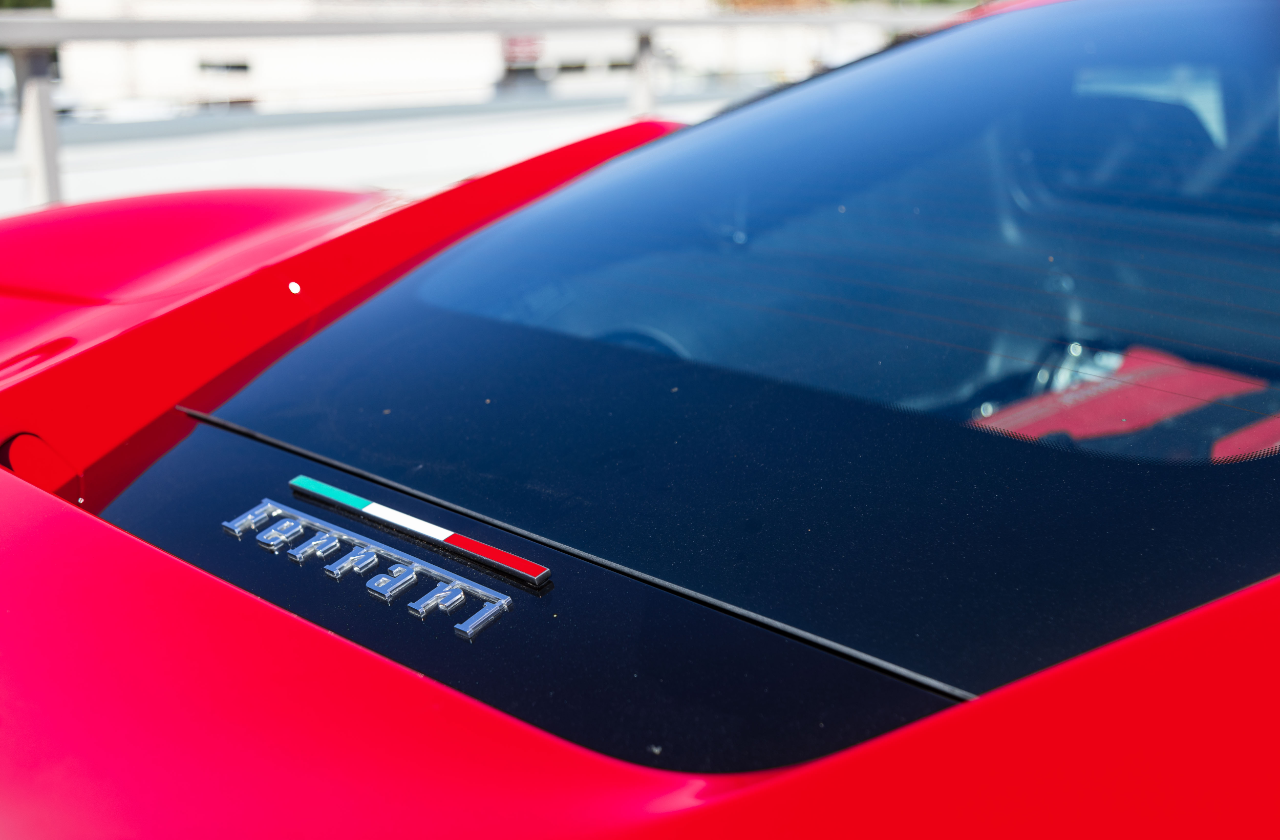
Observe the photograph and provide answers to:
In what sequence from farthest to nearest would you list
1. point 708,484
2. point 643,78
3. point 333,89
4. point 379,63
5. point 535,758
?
point 379,63 → point 643,78 → point 333,89 → point 708,484 → point 535,758

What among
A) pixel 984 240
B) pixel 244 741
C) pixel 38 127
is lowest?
pixel 244 741

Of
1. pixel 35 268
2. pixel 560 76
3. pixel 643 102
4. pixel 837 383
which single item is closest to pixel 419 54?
pixel 560 76

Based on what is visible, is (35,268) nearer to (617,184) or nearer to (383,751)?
(617,184)

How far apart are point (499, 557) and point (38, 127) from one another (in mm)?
3770

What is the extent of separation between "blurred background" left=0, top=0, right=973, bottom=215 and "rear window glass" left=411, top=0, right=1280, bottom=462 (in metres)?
1.38

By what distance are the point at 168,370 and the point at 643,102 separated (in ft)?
18.7

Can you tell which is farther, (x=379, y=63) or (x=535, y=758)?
(x=379, y=63)

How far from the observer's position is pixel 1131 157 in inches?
64.9

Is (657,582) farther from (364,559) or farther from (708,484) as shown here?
(364,559)

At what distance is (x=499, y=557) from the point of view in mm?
975

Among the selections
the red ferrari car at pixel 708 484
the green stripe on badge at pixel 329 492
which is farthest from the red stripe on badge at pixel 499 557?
the green stripe on badge at pixel 329 492

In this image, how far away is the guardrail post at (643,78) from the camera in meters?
6.60

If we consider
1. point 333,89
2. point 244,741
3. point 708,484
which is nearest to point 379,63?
point 333,89

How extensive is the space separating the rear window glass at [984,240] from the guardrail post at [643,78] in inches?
193
